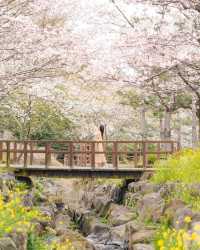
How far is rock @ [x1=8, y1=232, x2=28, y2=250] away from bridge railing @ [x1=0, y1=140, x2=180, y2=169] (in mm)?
10933

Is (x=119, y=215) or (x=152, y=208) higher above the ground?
(x=152, y=208)

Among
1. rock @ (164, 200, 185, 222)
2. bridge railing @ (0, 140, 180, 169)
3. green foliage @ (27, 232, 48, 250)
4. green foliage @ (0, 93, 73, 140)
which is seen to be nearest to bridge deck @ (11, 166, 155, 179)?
bridge railing @ (0, 140, 180, 169)

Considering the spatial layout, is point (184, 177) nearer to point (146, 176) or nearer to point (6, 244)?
point (146, 176)

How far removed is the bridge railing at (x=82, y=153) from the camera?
22016 mm

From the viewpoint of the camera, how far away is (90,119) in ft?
113

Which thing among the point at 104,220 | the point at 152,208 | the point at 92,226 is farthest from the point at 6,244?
the point at 104,220

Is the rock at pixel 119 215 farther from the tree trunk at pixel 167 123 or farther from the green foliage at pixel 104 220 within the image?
the tree trunk at pixel 167 123

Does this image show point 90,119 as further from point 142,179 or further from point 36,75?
point 36,75

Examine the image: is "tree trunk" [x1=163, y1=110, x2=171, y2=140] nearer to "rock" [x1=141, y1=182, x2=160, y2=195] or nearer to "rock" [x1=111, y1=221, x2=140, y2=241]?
"rock" [x1=141, y1=182, x2=160, y2=195]

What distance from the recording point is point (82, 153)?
944 inches

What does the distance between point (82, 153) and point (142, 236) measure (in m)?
11.6

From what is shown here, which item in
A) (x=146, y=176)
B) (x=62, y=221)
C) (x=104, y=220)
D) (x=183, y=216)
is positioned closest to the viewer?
(x=183, y=216)

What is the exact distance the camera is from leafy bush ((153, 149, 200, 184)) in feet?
46.5

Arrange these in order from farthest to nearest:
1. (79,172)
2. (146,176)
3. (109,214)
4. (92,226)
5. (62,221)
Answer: (79,172) → (146,176) → (109,214) → (62,221) → (92,226)
